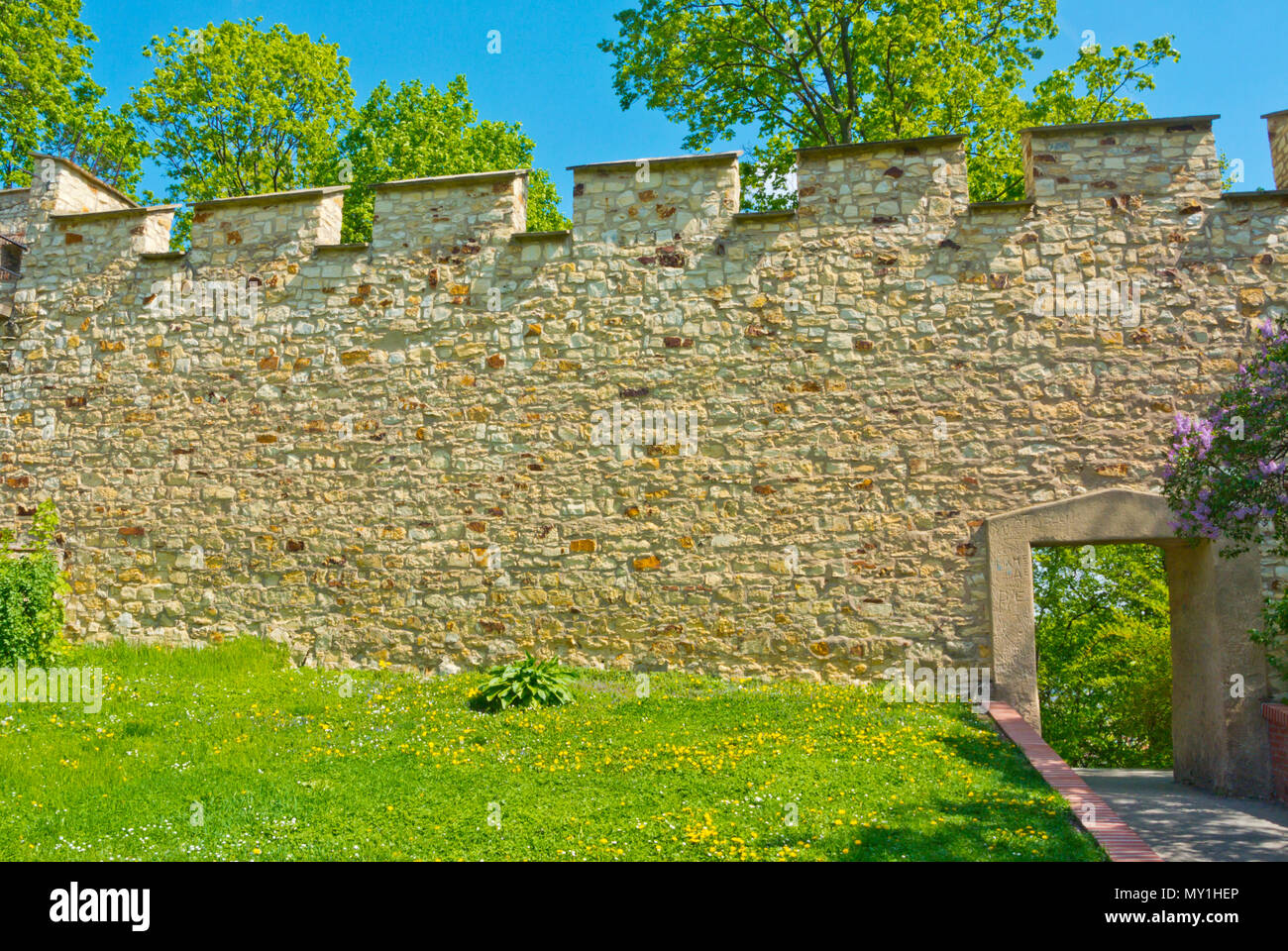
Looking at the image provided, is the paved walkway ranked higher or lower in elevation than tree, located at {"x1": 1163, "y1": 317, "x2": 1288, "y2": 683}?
lower

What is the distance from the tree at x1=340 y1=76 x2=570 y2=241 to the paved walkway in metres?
12.9

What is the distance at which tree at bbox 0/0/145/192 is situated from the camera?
530 inches

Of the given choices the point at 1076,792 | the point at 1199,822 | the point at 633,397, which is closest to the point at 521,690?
the point at 633,397

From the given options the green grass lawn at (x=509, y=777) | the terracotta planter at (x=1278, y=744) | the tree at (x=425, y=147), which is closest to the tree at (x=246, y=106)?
the tree at (x=425, y=147)

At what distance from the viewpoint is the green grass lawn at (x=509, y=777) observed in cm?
474

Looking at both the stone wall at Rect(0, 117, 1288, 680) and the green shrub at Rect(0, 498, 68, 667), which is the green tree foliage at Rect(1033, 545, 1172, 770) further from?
the green shrub at Rect(0, 498, 68, 667)

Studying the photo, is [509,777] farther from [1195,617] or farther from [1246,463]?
[1195,617]

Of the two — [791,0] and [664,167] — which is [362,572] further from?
[791,0]

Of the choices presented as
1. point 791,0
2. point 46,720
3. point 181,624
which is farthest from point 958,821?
point 791,0

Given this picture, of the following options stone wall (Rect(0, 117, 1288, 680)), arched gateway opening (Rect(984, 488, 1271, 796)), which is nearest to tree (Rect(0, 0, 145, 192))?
stone wall (Rect(0, 117, 1288, 680))

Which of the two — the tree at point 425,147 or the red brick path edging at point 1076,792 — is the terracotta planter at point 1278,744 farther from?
the tree at point 425,147

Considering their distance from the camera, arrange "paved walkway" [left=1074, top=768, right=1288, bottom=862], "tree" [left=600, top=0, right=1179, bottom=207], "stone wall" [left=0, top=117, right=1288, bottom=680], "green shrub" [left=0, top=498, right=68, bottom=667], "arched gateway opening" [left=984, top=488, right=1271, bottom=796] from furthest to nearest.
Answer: "tree" [left=600, top=0, right=1179, bottom=207], "green shrub" [left=0, top=498, right=68, bottom=667], "stone wall" [left=0, top=117, right=1288, bottom=680], "arched gateway opening" [left=984, top=488, right=1271, bottom=796], "paved walkway" [left=1074, top=768, right=1288, bottom=862]

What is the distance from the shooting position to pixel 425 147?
1622 cm

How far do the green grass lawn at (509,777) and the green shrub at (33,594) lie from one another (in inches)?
38.8
